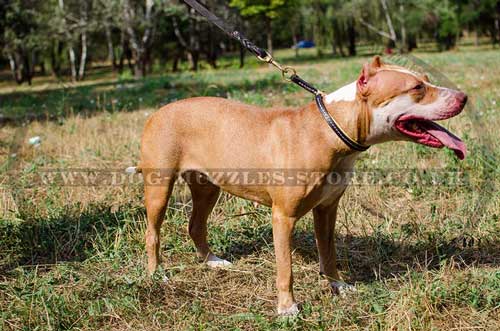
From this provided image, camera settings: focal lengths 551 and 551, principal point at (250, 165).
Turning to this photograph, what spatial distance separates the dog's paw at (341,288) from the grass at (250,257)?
89 mm

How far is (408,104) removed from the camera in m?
3.33

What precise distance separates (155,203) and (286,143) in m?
1.34

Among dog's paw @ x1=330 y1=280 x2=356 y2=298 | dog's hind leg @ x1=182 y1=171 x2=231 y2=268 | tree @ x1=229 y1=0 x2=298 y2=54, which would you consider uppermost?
tree @ x1=229 y1=0 x2=298 y2=54

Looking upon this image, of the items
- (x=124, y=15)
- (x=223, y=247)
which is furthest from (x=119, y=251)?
(x=124, y=15)

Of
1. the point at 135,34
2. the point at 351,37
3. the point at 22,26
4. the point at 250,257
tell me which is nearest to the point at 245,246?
the point at 250,257

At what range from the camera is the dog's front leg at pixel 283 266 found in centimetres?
374

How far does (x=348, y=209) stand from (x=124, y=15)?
76.7 ft

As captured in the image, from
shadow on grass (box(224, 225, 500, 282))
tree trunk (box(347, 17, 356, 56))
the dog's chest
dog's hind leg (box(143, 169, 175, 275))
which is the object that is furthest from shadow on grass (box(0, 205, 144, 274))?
tree trunk (box(347, 17, 356, 56))

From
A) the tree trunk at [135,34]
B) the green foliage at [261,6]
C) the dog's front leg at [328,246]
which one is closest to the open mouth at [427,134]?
the dog's front leg at [328,246]

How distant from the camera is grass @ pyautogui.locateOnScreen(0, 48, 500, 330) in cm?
Result: 365

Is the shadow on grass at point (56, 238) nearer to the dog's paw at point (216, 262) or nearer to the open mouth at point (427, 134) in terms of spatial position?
the dog's paw at point (216, 262)

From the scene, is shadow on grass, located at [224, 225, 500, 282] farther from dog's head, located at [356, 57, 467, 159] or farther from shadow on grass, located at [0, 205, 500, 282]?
dog's head, located at [356, 57, 467, 159]

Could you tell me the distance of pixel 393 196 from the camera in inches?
230

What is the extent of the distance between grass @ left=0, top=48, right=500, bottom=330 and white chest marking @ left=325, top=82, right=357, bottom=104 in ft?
4.33
